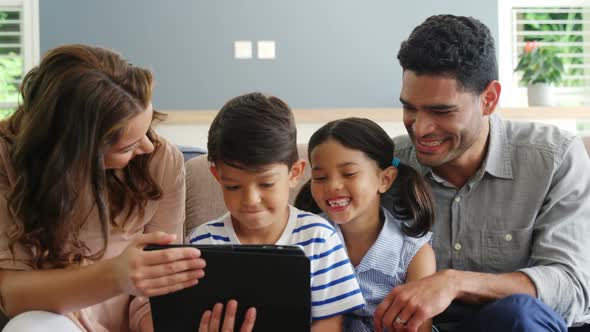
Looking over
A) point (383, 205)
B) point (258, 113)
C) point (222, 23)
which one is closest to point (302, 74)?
point (222, 23)

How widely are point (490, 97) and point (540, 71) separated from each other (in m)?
2.77

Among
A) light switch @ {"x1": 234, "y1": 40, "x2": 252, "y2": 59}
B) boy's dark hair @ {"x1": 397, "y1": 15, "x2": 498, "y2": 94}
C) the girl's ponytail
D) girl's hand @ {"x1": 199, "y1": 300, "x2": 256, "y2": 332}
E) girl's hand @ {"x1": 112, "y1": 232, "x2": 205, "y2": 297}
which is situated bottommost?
girl's hand @ {"x1": 199, "y1": 300, "x2": 256, "y2": 332}

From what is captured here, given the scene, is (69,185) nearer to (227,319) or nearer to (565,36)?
(227,319)

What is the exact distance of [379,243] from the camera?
5.12 ft

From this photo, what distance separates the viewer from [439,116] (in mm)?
1617

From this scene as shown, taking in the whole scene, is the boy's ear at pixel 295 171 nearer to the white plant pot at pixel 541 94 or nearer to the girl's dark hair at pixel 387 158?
the girl's dark hair at pixel 387 158

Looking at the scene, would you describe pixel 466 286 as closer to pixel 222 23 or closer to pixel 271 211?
pixel 271 211

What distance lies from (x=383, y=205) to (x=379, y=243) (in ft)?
0.62

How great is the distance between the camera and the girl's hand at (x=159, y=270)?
1179mm

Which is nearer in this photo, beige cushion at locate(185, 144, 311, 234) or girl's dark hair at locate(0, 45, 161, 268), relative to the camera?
girl's dark hair at locate(0, 45, 161, 268)

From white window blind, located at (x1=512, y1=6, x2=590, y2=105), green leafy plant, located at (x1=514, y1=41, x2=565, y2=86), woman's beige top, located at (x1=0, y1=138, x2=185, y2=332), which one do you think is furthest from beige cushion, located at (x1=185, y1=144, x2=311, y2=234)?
white window blind, located at (x1=512, y1=6, x2=590, y2=105)

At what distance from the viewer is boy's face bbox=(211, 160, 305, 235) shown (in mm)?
1350

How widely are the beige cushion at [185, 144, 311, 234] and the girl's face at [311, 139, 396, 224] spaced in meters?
0.33

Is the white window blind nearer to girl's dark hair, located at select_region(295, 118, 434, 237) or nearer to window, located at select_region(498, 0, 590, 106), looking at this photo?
window, located at select_region(498, 0, 590, 106)
